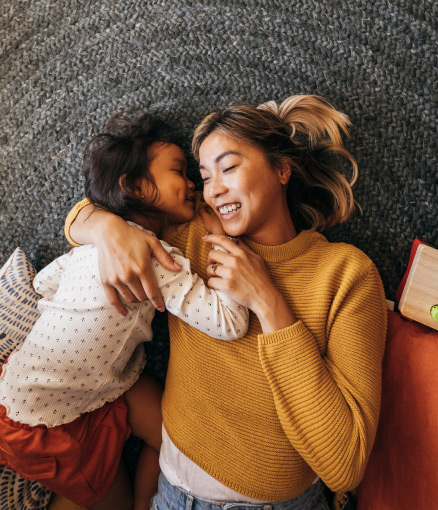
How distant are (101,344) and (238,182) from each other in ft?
1.69

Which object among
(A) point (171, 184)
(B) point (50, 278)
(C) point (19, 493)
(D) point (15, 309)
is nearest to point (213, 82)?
(A) point (171, 184)

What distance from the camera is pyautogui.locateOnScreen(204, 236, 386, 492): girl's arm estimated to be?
951mm

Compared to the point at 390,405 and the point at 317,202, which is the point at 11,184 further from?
the point at 390,405

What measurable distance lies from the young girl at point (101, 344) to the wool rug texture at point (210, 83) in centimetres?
17

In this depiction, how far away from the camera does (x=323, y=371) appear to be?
987 mm

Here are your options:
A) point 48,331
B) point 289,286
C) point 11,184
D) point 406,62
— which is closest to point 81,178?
point 11,184

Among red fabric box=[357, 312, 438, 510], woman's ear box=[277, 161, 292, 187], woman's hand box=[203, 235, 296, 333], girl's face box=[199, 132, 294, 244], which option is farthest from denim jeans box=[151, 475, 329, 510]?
woman's ear box=[277, 161, 292, 187]

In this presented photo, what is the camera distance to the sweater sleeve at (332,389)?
0.95 meters

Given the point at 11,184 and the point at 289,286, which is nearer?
the point at 289,286

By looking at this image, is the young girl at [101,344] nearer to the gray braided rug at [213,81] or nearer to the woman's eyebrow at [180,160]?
the woman's eyebrow at [180,160]

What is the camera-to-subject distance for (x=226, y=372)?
1.07m

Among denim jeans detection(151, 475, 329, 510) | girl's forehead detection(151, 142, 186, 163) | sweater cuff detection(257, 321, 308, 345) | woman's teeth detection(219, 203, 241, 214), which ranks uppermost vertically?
girl's forehead detection(151, 142, 186, 163)

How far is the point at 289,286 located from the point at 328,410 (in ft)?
1.03

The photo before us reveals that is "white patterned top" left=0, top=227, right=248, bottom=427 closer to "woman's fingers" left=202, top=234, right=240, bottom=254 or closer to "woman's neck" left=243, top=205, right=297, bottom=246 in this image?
"woman's fingers" left=202, top=234, right=240, bottom=254
